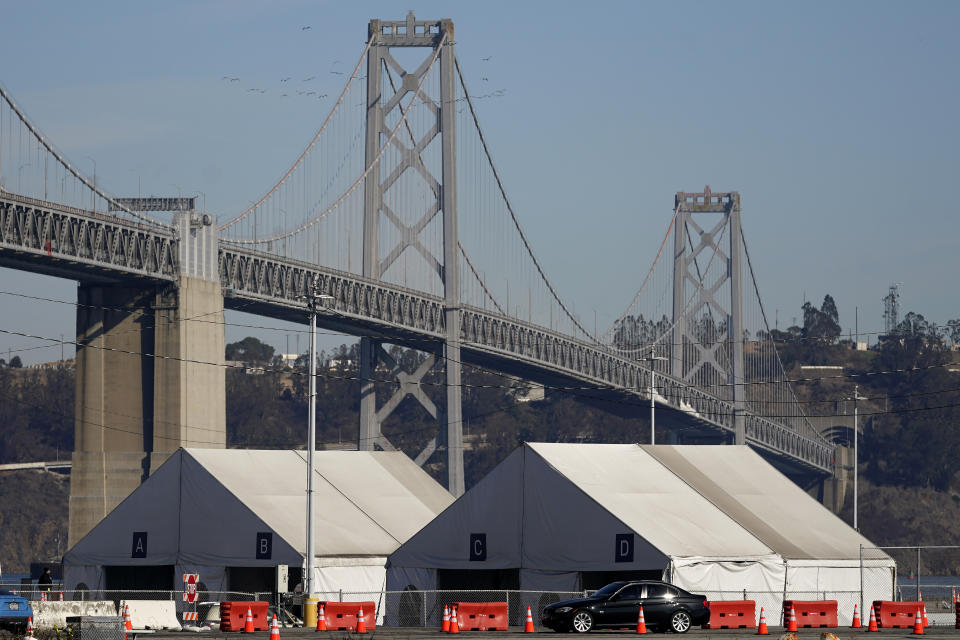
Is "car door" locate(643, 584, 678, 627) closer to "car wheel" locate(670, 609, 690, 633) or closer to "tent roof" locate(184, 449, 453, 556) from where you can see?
"car wheel" locate(670, 609, 690, 633)

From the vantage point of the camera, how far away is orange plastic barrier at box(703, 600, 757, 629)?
1452 inches

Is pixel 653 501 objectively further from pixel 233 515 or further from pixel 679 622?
pixel 233 515

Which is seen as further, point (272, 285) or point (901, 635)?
point (272, 285)

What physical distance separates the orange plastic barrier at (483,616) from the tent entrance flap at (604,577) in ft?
14.1

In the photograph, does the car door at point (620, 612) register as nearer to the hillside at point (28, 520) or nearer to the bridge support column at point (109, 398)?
the bridge support column at point (109, 398)

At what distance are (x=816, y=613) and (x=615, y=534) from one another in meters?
4.79

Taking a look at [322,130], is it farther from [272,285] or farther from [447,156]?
[272,285]

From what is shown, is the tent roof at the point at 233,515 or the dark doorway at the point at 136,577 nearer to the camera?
the tent roof at the point at 233,515

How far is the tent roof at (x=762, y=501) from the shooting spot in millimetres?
42562

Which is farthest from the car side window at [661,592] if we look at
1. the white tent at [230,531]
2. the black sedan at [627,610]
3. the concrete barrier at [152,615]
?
the white tent at [230,531]

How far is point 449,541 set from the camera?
42.5 m

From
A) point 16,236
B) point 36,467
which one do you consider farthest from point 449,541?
point 36,467

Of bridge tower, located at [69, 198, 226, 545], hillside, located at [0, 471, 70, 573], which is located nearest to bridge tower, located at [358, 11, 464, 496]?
bridge tower, located at [69, 198, 226, 545]

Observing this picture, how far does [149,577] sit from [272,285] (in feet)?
149
